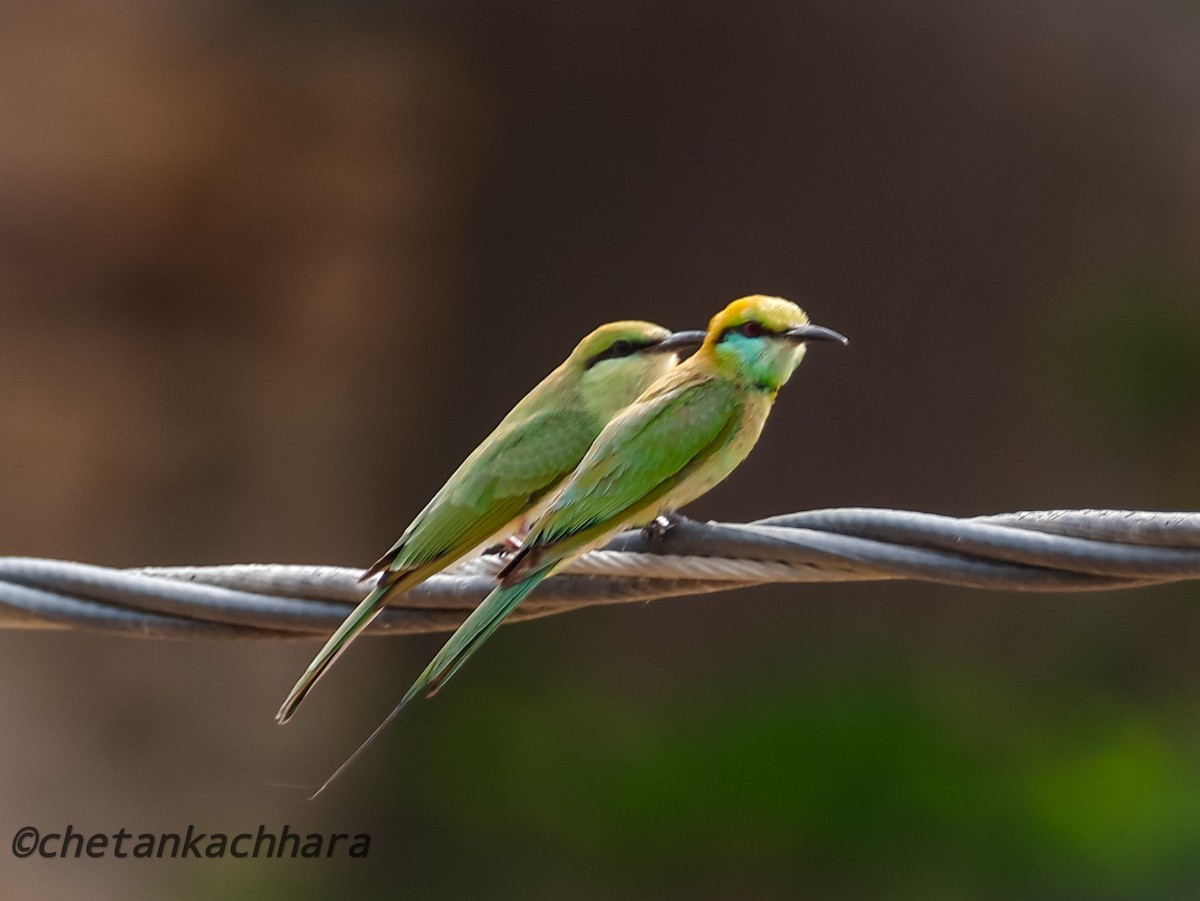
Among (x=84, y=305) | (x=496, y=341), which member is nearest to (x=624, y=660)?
(x=496, y=341)

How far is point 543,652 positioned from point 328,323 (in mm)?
1383

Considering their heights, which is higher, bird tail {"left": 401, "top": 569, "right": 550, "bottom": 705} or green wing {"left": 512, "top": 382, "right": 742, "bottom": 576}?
green wing {"left": 512, "top": 382, "right": 742, "bottom": 576}

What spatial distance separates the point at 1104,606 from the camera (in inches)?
181

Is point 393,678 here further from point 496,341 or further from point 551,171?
point 551,171

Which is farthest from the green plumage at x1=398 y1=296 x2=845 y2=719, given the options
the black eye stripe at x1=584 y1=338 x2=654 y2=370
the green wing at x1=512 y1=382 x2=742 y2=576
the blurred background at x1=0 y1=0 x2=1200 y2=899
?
the blurred background at x1=0 y1=0 x2=1200 y2=899

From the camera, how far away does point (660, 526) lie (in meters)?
1.59

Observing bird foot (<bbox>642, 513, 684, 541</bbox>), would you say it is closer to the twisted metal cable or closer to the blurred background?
the twisted metal cable

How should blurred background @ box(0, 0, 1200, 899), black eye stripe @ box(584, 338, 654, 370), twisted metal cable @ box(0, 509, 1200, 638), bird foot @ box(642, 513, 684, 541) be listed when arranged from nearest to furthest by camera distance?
twisted metal cable @ box(0, 509, 1200, 638) < bird foot @ box(642, 513, 684, 541) < black eye stripe @ box(584, 338, 654, 370) < blurred background @ box(0, 0, 1200, 899)

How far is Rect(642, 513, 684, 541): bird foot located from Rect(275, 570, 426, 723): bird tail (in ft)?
0.93

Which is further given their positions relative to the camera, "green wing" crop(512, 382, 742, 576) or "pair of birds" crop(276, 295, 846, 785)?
"green wing" crop(512, 382, 742, 576)

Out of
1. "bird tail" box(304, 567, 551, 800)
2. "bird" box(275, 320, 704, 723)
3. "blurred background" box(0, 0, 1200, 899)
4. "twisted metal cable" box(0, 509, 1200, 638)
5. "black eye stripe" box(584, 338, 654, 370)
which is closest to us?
"twisted metal cable" box(0, 509, 1200, 638)

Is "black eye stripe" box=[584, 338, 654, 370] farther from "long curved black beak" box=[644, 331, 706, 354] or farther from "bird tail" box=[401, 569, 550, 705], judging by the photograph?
"bird tail" box=[401, 569, 550, 705]

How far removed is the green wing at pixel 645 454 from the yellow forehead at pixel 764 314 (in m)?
0.09

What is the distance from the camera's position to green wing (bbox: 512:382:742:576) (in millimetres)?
1563
